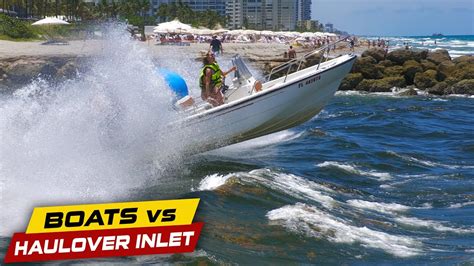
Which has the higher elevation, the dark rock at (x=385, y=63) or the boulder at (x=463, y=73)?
the dark rock at (x=385, y=63)

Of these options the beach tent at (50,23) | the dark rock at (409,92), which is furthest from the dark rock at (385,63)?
the beach tent at (50,23)

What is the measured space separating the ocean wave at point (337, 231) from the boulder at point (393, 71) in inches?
1153

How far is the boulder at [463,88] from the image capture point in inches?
1384

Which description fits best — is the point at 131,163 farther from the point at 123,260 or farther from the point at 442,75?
the point at 442,75

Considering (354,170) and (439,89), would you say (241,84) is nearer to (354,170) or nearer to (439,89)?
(354,170)

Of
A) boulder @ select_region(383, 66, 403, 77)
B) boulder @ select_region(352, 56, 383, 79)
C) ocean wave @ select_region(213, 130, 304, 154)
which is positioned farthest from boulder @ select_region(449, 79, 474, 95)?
ocean wave @ select_region(213, 130, 304, 154)

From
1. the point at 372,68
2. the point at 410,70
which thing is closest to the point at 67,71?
the point at 372,68

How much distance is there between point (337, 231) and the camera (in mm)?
9570

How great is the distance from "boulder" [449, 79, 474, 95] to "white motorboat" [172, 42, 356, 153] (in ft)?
71.3

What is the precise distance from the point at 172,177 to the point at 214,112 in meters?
1.46

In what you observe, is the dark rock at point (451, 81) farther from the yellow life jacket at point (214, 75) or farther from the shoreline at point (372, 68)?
the yellow life jacket at point (214, 75)

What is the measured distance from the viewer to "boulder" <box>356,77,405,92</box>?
36.3m

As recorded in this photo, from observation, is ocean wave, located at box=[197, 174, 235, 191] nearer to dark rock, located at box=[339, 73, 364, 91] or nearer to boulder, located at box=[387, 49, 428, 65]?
dark rock, located at box=[339, 73, 364, 91]

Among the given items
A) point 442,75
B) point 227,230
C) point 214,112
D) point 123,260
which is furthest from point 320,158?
point 442,75
